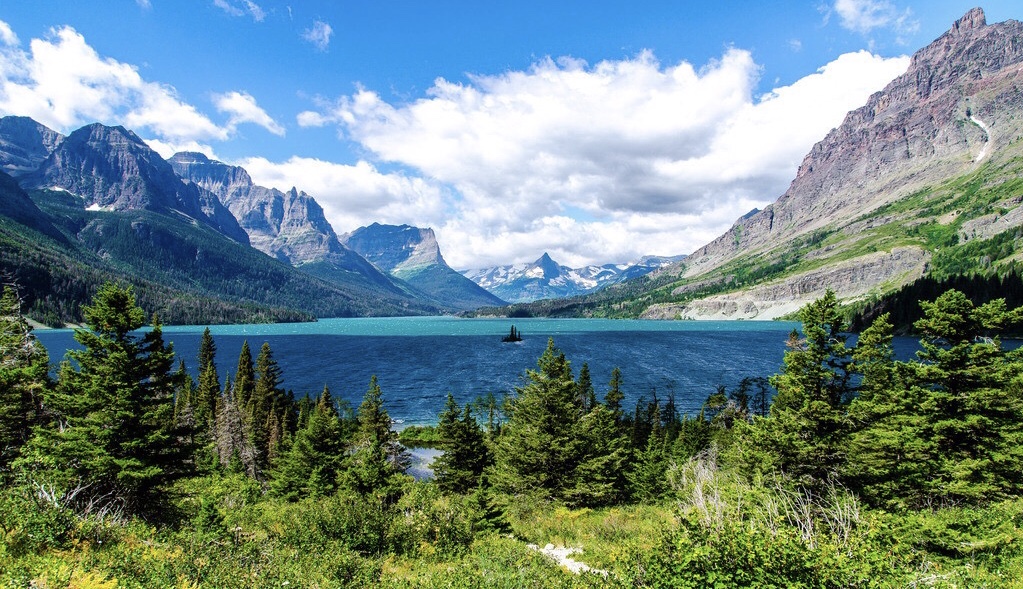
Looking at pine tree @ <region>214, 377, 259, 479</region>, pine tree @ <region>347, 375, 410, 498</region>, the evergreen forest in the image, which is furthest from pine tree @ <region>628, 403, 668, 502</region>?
pine tree @ <region>214, 377, 259, 479</region>

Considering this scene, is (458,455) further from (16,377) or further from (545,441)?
(16,377)

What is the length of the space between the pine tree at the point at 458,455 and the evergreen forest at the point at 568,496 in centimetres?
204

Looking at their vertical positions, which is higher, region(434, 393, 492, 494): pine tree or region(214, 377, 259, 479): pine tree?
region(434, 393, 492, 494): pine tree

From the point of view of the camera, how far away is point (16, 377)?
26.2 metres

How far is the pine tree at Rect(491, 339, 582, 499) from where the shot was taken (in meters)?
34.2

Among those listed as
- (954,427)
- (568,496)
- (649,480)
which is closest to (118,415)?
(568,496)

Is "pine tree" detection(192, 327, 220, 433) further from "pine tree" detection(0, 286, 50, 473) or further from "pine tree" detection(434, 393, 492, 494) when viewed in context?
"pine tree" detection(434, 393, 492, 494)

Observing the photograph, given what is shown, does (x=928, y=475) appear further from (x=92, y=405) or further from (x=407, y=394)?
(x=407, y=394)

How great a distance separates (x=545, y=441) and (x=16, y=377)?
108 feet

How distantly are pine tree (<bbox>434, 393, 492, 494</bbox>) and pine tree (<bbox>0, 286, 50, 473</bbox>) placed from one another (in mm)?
27503

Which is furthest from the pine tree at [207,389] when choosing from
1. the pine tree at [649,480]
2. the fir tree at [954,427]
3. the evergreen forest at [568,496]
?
the fir tree at [954,427]

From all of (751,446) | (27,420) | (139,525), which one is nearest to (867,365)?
(751,446)

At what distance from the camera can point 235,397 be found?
7231 centimetres

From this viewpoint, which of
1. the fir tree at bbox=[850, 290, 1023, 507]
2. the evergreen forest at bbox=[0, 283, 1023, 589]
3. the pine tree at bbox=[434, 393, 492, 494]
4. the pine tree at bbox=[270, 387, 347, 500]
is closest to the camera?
the evergreen forest at bbox=[0, 283, 1023, 589]
